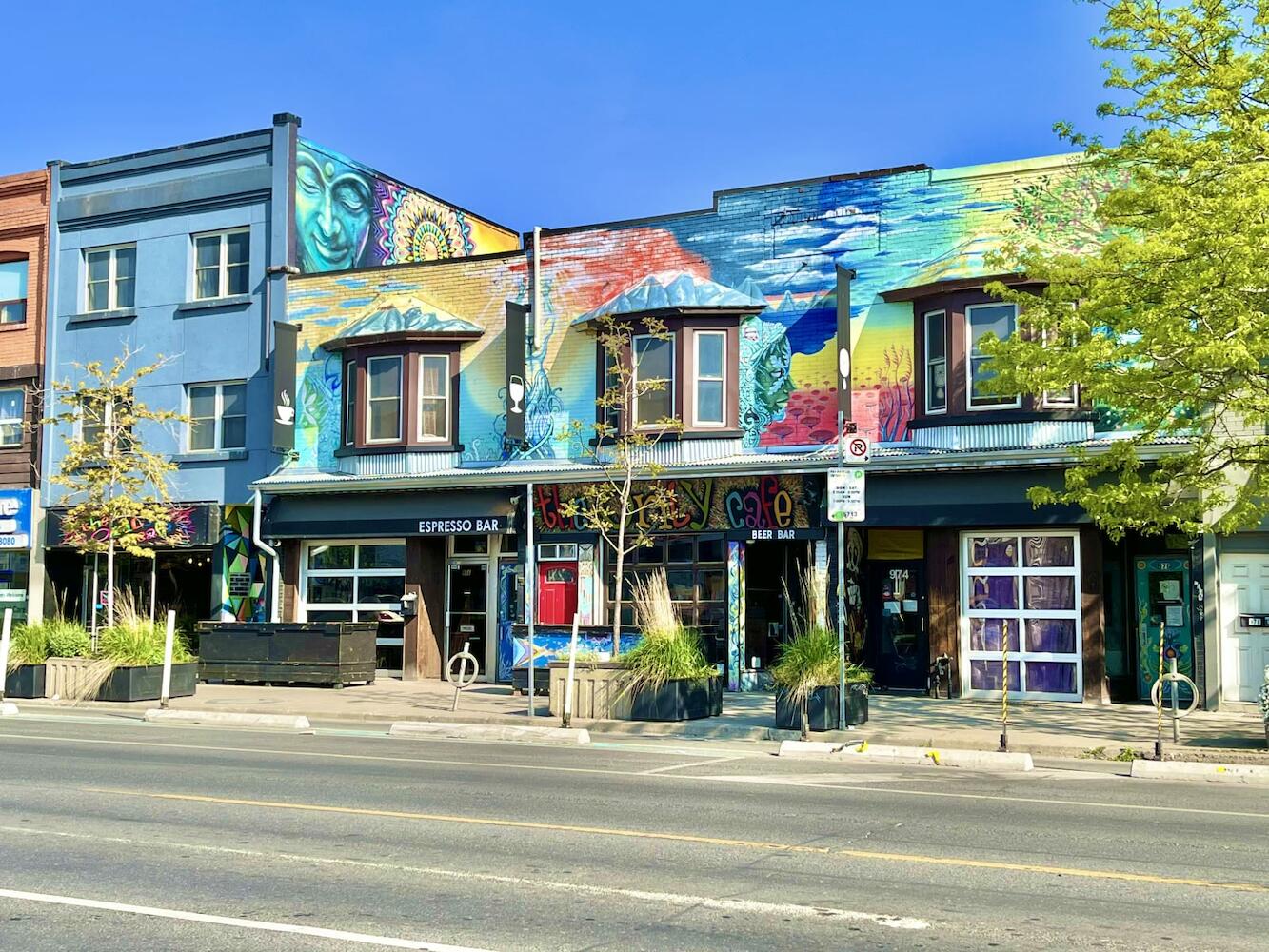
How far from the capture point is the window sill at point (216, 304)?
2762 centimetres

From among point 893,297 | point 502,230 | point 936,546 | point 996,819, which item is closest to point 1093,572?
point 936,546

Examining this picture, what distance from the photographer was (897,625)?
879 inches

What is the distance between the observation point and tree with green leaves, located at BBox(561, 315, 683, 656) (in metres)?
22.1

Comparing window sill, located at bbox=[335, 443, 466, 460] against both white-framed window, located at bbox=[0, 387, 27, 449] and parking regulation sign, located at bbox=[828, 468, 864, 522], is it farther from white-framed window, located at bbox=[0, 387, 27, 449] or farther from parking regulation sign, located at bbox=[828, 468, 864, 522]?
parking regulation sign, located at bbox=[828, 468, 864, 522]

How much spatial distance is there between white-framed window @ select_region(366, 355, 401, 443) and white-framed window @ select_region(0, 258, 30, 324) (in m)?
10.1

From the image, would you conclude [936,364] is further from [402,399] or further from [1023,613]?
[402,399]

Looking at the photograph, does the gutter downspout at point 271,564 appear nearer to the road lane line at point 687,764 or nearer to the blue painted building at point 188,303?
the blue painted building at point 188,303

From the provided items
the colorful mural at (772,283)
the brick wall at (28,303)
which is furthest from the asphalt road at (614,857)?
the brick wall at (28,303)

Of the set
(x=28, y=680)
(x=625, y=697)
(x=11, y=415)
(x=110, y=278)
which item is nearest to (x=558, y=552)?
(x=625, y=697)

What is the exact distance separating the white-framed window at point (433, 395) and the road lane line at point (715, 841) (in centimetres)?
1421

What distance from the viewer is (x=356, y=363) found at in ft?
85.0

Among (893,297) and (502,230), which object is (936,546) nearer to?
(893,297)

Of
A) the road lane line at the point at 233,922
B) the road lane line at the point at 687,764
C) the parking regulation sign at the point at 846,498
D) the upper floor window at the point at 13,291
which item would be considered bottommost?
the road lane line at the point at 687,764

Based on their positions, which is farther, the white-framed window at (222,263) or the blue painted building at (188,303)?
the white-framed window at (222,263)
